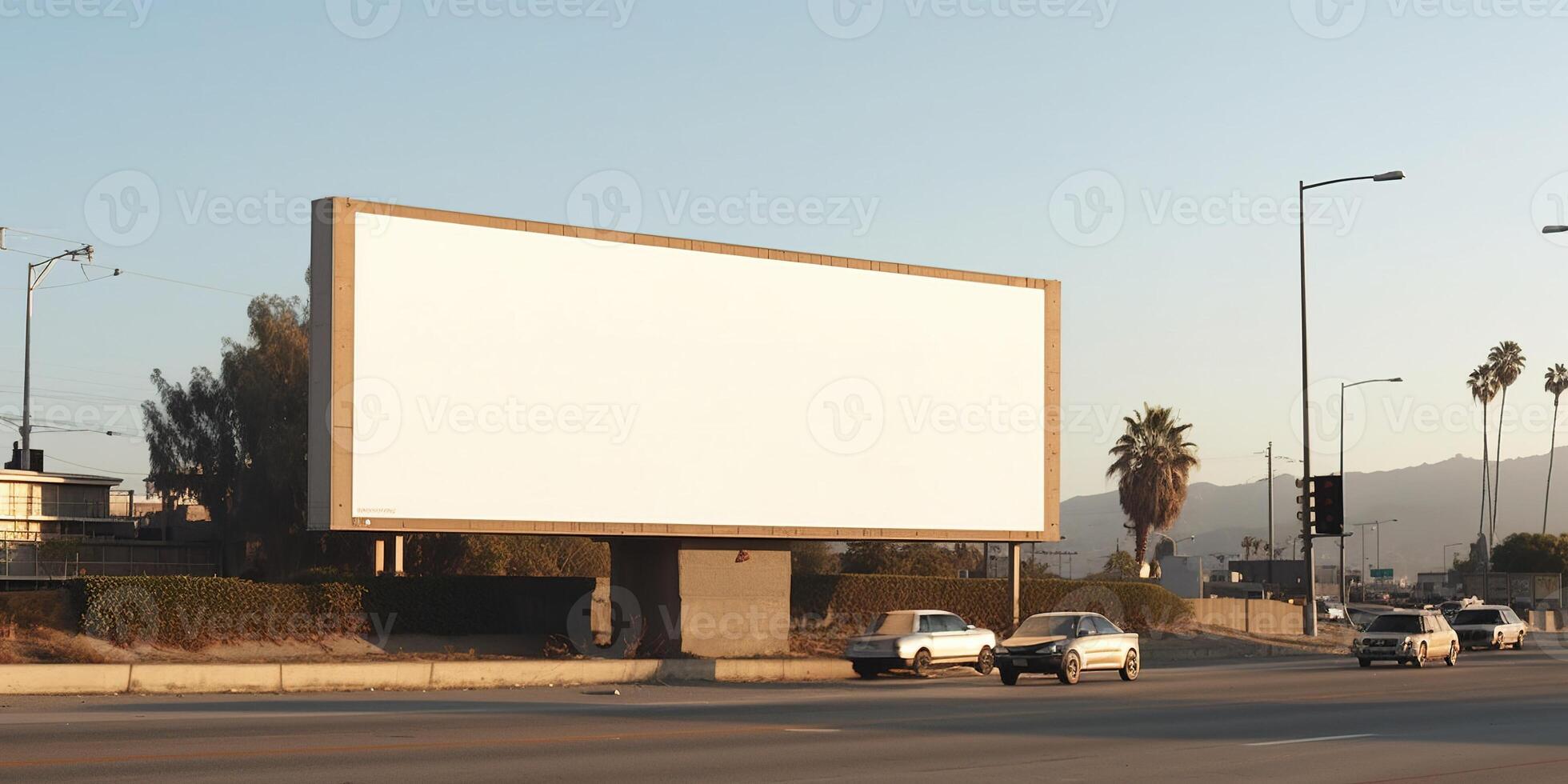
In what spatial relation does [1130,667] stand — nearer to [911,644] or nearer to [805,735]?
[911,644]

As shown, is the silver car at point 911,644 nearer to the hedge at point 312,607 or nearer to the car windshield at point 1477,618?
the hedge at point 312,607

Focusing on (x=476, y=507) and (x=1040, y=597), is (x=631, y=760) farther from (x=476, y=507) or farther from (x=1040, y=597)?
(x=1040, y=597)

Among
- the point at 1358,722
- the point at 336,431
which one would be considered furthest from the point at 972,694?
the point at 336,431

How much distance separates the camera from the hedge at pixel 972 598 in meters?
40.3

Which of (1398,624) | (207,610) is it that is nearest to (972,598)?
(1398,624)

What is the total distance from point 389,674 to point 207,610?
4487 millimetres

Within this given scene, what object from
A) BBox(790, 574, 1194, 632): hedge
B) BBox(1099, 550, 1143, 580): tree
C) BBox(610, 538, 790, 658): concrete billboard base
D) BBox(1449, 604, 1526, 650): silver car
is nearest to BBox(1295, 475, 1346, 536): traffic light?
BBox(790, 574, 1194, 632): hedge

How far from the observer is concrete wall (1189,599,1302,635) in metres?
51.6

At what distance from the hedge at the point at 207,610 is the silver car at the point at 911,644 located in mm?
10412

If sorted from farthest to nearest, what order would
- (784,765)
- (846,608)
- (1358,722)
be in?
(846,608) → (1358,722) → (784,765)

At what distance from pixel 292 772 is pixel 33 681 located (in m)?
12.5

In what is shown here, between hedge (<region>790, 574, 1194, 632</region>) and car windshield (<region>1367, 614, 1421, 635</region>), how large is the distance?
27.0ft

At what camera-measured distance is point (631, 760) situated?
599 inches

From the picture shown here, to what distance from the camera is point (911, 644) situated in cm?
3247
